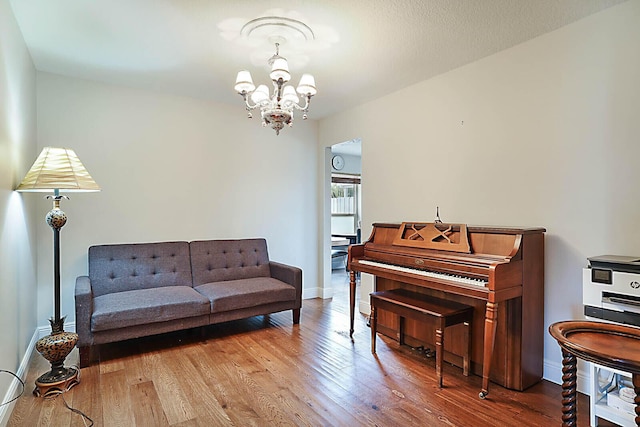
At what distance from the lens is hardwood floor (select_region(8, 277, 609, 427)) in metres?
2.09

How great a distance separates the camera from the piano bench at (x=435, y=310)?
246 centimetres

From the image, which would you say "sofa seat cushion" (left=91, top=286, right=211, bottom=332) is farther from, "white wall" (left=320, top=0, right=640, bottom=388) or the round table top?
the round table top

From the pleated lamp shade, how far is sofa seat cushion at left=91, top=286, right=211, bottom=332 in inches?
39.9

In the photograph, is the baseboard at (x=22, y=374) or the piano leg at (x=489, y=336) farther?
the piano leg at (x=489, y=336)

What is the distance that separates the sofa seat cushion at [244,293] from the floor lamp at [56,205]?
1131 mm

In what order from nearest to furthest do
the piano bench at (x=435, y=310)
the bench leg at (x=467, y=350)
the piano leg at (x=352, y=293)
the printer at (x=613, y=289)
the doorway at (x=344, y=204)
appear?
the printer at (x=613, y=289) → the piano bench at (x=435, y=310) → the bench leg at (x=467, y=350) → the piano leg at (x=352, y=293) → the doorway at (x=344, y=204)

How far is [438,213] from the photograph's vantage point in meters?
3.37

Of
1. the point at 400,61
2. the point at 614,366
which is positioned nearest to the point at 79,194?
the point at 400,61

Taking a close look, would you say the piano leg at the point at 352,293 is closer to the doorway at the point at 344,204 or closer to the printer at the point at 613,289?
the printer at the point at 613,289

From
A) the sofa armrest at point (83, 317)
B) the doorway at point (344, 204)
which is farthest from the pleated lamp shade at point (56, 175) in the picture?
the doorway at point (344, 204)

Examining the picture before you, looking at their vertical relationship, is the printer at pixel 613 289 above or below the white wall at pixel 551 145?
below

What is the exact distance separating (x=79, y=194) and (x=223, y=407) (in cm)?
262

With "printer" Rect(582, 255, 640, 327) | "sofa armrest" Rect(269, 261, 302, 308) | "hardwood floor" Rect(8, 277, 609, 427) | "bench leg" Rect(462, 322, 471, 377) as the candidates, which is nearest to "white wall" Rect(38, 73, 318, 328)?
"sofa armrest" Rect(269, 261, 302, 308)

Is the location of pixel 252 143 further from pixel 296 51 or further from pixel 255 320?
pixel 255 320
